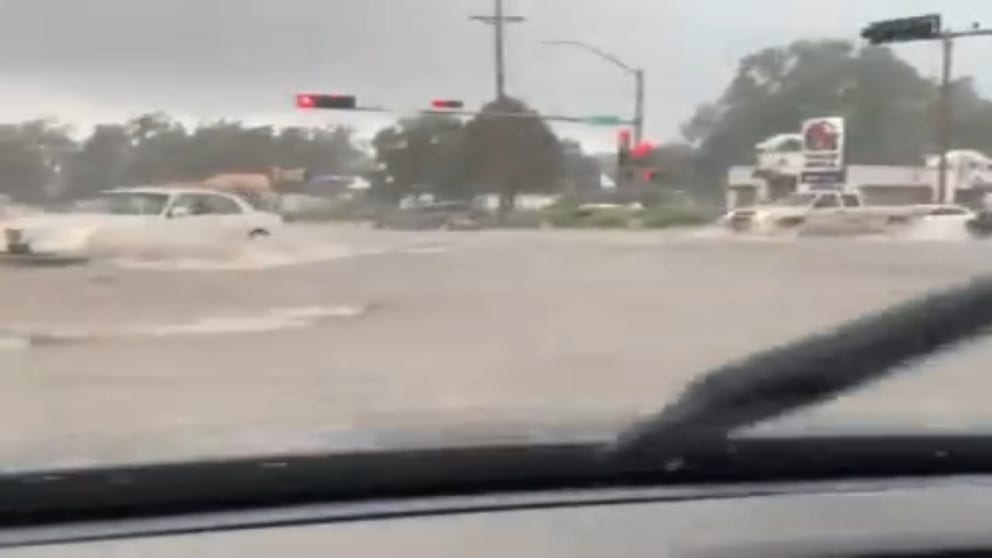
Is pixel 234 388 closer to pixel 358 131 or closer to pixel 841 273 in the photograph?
pixel 358 131

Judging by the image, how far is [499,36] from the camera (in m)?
3.00

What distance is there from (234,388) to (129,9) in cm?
70

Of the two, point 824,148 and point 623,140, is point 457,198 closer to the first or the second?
point 623,140

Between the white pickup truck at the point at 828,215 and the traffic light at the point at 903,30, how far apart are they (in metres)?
0.30

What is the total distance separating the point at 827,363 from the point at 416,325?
102 cm

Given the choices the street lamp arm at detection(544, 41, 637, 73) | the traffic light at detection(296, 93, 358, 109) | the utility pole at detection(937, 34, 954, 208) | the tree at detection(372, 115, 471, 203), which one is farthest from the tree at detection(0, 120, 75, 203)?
the utility pole at detection(937, 34, 954, 208)

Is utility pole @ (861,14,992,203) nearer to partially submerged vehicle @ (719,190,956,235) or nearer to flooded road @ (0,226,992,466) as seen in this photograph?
partially submerged vehicle @ (719,190,956,235)

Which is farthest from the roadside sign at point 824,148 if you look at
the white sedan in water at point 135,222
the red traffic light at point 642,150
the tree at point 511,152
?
the white sedan in water at point 135,222

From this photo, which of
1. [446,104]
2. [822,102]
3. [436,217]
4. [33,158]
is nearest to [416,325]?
[436,217]

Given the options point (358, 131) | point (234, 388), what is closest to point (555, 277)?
point (358, 131)

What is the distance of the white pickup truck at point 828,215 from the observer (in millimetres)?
3064

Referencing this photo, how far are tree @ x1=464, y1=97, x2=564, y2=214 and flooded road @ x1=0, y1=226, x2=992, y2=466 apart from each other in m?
0.10

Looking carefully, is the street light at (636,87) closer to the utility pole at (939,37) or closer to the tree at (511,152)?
the tree at (511,152)

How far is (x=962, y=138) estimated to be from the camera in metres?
3.10
